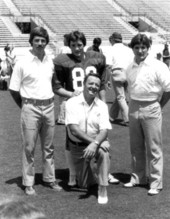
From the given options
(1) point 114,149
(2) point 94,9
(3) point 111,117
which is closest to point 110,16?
(2) point 94,9

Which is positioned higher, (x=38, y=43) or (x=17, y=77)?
(x=38, y=43)

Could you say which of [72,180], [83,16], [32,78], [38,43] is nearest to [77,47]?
[38,43]

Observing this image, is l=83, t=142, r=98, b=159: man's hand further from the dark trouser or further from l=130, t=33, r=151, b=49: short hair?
l=130, t=33, r=151, b=49: short hair

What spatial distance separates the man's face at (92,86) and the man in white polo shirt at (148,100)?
37cm

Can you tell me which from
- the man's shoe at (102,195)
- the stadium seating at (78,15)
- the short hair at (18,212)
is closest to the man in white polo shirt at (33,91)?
the man's shoe at (102,195)

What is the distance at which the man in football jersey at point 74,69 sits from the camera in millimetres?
5562

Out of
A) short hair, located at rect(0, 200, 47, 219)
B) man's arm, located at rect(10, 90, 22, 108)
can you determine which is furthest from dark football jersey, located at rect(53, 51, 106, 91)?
short hair, located at rect(0, 200, 47, 219)

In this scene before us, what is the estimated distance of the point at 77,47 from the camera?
18.3 ft

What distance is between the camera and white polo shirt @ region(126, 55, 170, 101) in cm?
527

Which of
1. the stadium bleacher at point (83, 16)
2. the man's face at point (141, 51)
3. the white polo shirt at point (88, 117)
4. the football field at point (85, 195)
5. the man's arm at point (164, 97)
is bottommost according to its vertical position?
the football field at point (85, 195)

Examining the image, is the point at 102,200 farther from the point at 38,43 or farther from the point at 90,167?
the point at 38,43

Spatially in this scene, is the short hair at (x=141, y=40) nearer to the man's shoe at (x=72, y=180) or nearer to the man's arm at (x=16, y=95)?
the man's arm at (x=16, y=95)

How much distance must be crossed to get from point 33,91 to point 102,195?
127 cm

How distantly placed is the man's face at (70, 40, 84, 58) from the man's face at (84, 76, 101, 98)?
394 millimetres
